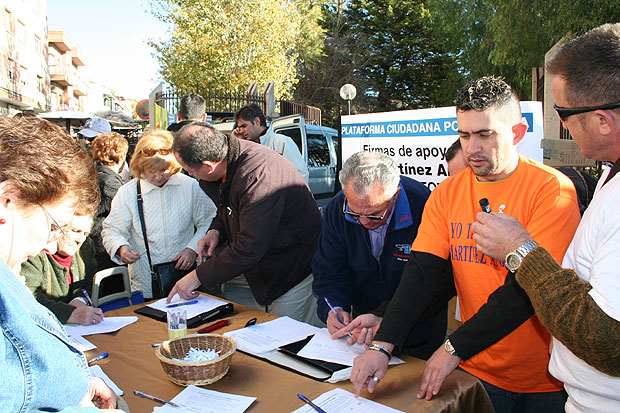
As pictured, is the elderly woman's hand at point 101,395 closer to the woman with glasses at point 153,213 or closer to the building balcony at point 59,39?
the woman with glasses at point 153,213

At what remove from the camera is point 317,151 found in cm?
959

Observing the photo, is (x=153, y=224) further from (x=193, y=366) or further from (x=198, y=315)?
(x=193, y=366)

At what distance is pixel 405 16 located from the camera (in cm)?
2322

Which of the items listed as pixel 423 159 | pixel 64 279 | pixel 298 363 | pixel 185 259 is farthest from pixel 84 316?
pixel 423 159

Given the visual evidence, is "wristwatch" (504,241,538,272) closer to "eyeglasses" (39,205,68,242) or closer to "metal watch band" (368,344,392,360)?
"metal watch band" (368,344,392,360)

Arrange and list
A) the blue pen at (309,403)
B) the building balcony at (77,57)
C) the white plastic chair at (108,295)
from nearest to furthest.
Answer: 1. the blue pen at (309,403)
2. the white plastic chair at (108,295)
3. the building balcony at (77,57)

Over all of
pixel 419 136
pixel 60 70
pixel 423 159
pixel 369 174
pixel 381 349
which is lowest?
pixel 381 349

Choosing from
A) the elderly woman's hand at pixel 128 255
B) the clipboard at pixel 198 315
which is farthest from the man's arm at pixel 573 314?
the elderly woman's hand at pixel 128 255

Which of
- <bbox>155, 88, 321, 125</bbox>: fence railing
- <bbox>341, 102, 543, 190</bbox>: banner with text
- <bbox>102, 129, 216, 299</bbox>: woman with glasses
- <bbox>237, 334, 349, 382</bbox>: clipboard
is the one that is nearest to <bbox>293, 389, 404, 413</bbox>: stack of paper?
<bbox>237, 334, 349, 382</bbox>: clipboard

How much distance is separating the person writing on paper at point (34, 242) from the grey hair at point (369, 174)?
127 cm

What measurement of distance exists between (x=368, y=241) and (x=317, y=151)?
7.33 metres

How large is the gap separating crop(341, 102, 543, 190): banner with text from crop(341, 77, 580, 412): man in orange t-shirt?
1.48m

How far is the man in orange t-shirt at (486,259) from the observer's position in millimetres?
1587

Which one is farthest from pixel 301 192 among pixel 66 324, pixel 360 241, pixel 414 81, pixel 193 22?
pixel 414 81
